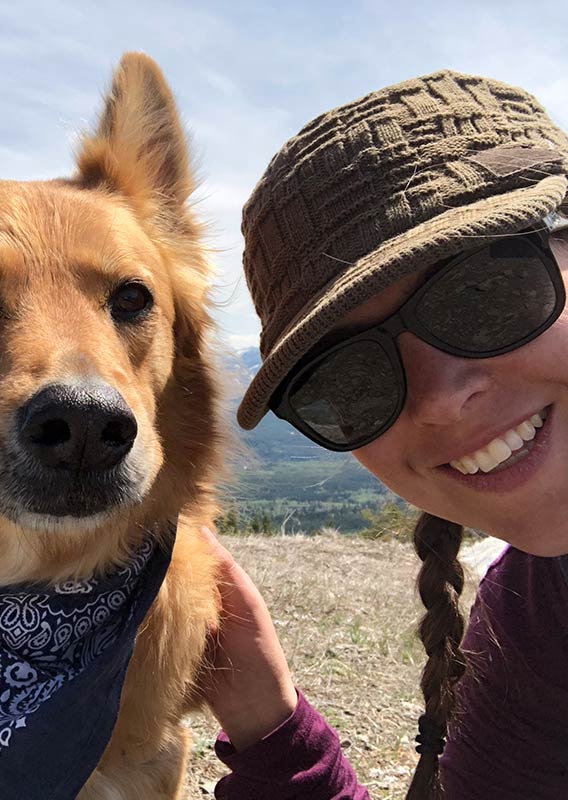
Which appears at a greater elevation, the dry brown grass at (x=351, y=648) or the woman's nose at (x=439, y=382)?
the woman's nose at (x=439, y=382)

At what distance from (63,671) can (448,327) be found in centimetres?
189

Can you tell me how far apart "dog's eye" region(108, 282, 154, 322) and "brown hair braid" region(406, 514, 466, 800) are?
1.43 m

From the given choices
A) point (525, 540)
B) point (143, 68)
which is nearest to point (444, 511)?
point (525, 540)

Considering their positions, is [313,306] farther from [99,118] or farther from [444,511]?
[99,118]

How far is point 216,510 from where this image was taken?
3297 mm

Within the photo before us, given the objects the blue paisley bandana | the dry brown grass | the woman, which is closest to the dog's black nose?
the woman

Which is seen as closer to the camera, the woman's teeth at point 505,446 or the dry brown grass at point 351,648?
the woman's teeth at point 505,446

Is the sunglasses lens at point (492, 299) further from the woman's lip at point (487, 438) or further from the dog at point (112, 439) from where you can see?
the dog at point (112, 439)

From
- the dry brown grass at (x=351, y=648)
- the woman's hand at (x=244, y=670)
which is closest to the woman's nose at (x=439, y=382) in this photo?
the woman's hand at (x=244, y=670)

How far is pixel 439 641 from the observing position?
7.92ft

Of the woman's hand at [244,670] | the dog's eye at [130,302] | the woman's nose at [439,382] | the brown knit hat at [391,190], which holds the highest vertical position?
the brown knit hat at [391,190]

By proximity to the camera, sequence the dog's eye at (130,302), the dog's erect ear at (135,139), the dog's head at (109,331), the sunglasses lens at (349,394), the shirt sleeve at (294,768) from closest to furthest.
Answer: the sunglasses lens at (349,394) < the dog's head at (109,331) < the shirt sleeve at (294,768) < the dog's eye at (130,302) < the dog's erect ear at (135,139)

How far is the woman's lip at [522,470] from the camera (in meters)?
1.93

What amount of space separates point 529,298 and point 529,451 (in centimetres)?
46
